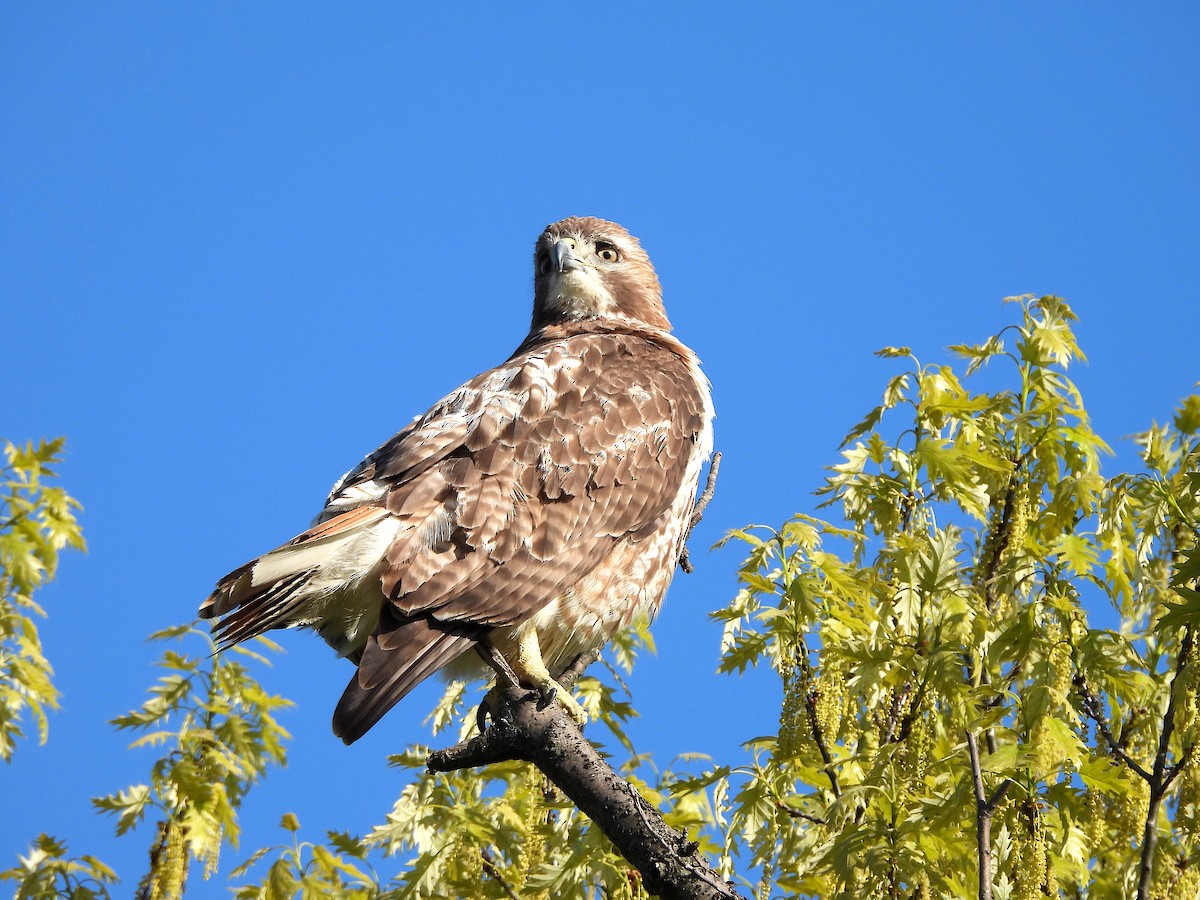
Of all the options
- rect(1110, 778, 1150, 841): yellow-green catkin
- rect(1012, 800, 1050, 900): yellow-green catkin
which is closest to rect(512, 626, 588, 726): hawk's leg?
rect(1012, 800, 1050, 900): yellow-green catkin

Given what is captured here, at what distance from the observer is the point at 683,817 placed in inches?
185

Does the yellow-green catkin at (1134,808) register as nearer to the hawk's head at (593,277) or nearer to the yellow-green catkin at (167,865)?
the hawk's head at (593,277)

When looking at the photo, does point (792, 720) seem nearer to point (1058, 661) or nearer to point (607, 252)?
point (1058, 661)

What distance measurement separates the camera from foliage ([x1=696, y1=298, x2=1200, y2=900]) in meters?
4.21

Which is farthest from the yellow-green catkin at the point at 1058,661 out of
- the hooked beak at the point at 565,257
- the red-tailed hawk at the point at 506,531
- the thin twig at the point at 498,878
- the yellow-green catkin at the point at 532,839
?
the hooked beak at the point at 565,257

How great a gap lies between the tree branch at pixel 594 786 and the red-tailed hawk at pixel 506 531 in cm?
20

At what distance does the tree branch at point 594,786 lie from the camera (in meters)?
3.81

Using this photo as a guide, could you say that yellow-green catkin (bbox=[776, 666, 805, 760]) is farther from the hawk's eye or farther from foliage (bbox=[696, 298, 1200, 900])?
the hawk's eye

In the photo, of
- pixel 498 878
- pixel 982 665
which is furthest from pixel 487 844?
pixel 982 665

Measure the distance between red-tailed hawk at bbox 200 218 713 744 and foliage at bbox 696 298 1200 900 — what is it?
1.75ft

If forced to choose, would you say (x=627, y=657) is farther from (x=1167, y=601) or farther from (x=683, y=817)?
(x=1167, y=601)

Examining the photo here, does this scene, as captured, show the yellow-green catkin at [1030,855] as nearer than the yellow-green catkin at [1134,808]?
Yes

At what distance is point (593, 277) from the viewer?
6.64 m

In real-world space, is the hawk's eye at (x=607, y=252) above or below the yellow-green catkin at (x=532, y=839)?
above
